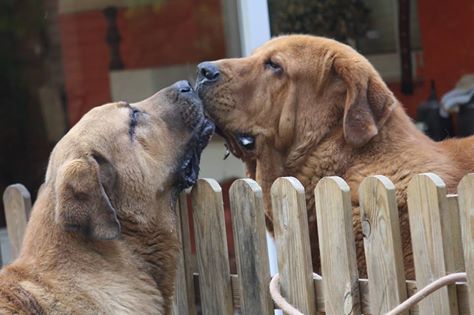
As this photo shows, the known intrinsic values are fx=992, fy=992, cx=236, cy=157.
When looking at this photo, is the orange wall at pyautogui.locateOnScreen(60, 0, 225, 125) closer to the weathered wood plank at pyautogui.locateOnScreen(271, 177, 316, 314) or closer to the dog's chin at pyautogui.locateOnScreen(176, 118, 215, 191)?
the dog's chin at pyautogui.locateOnScreen(176, 118, 215, 191)

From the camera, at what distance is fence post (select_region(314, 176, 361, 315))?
12.2 ft

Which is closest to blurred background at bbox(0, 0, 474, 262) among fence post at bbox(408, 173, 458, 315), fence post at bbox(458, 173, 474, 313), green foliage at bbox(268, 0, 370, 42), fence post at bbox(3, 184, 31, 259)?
green foliage at bbox(268, 0, 370, 42)

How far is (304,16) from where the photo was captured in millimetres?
8984

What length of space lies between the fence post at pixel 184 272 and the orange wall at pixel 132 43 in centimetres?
398

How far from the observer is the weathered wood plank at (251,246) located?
4.07 meters

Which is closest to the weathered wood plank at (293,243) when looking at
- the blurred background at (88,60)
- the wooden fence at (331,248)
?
the wooden fence at (331,248)

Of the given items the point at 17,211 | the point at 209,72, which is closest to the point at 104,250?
the point at 209,72

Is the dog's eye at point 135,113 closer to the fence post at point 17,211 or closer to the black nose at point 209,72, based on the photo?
the black nose at point 209,72

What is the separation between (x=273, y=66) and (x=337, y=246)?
0.93 meters

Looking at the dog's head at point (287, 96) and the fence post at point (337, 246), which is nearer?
the fence post at point (337, 246)

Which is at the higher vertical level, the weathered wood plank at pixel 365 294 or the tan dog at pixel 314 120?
the tan dog at pixel 314 120

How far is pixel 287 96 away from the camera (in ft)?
14.0

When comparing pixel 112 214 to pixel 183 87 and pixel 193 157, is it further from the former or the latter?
pixel 183 87

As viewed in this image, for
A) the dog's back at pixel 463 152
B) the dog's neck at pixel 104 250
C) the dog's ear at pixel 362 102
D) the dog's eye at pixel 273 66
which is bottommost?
the dog's neck at pixel 104 250
